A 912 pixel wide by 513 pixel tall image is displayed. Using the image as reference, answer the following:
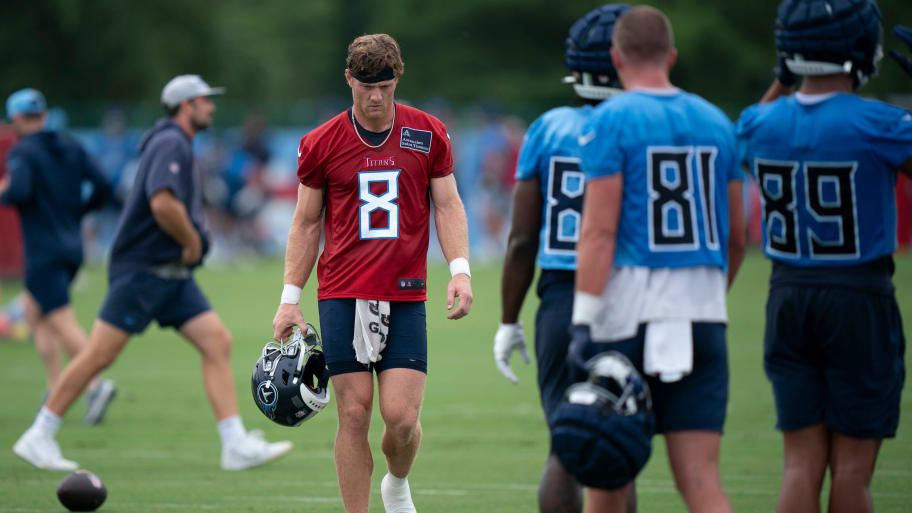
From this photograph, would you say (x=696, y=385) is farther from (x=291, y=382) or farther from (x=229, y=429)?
(x=229, y=429)

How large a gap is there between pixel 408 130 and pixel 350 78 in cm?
38

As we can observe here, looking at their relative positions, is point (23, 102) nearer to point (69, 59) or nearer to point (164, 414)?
point (164, 414)

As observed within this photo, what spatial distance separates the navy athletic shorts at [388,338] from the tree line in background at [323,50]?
25.8 metres

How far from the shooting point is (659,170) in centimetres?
482

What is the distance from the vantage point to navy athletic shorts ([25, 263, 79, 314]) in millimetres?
10789

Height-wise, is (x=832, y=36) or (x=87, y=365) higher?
(x=832, y=36)

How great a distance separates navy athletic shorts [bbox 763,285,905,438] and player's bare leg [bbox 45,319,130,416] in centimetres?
504

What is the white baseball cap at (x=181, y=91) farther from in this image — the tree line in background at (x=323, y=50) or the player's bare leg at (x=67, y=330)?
the tree line in background at (x=323, y=50)

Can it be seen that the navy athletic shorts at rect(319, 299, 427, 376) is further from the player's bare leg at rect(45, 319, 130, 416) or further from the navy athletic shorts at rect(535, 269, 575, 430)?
the player's bare leg at rect(45, 319, 130, 416)

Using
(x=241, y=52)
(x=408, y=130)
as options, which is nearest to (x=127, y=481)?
(x=408, y=130)

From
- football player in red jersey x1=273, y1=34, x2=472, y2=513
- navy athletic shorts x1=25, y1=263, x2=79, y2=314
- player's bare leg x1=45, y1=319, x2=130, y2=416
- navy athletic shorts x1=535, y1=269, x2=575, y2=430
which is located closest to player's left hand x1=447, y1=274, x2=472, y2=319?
football player in red jersey x1=273, y1=34, x2=472, y2=513

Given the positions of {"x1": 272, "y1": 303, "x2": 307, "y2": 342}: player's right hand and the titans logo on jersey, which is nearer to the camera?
the titans logo on jersey

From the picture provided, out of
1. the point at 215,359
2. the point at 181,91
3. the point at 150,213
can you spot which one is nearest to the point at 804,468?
the point at 215,359

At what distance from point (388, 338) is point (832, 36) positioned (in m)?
2.48
